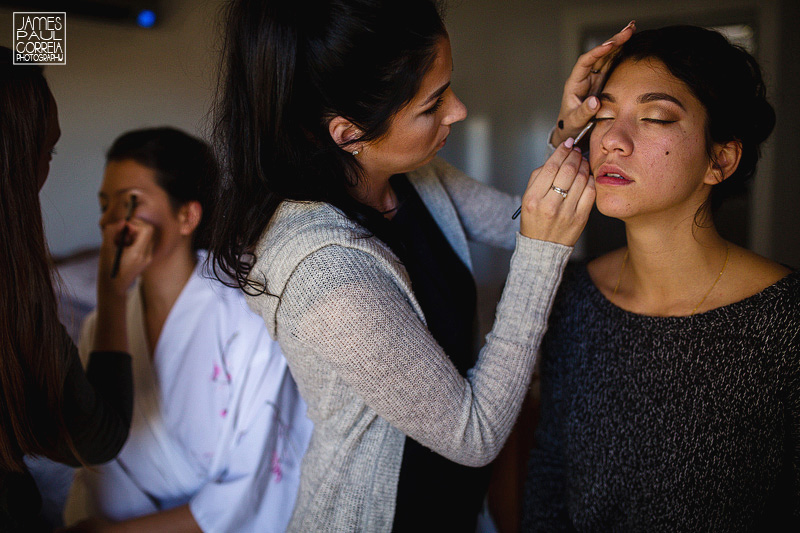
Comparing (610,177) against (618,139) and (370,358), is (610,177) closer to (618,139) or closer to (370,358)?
(618,139)

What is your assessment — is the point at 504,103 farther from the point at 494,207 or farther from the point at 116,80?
the point at 116,80

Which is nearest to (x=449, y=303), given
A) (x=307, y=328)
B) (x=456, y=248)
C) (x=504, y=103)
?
(x=456, y=248)

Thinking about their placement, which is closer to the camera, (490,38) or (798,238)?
(798,238)

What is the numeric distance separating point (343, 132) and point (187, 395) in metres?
1.05

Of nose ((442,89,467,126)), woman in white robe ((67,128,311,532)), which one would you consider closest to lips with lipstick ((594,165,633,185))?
nose ((442,89,467,126))

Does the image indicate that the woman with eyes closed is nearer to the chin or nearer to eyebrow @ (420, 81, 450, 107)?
the chin

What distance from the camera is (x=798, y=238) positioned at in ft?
6.07

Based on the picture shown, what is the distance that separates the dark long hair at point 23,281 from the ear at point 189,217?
66 centimetres

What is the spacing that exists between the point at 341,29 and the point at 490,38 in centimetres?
160

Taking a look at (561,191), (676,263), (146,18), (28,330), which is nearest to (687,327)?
(676,263)

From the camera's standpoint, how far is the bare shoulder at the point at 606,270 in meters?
1.16

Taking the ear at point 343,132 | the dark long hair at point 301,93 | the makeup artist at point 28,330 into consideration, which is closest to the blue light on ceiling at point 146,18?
the makeup artist at point 28,330

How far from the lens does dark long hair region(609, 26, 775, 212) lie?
0.91 m

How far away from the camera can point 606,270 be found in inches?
47.1
